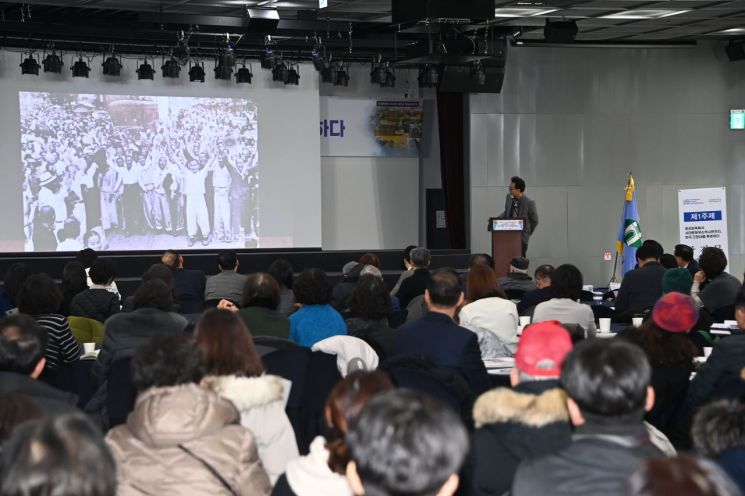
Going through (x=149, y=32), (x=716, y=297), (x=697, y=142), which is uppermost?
(x=149, y=32)

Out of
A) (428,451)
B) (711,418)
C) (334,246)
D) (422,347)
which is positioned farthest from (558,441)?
(334,246)

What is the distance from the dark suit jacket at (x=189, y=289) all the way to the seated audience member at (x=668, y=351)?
512cm

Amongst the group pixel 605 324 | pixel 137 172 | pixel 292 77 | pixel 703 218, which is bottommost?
pixel 605 324

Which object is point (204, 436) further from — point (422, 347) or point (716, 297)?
point (716, 297)

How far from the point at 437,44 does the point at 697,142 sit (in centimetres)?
618

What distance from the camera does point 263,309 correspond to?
5.71m

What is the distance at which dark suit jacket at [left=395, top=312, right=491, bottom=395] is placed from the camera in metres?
4.87

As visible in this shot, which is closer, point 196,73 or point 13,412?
point 13,412

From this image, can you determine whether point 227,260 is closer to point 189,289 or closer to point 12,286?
point 189,289

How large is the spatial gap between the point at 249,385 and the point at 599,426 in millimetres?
1550

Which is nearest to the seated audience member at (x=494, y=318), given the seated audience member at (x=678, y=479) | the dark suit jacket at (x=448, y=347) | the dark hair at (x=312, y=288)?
the dark hair at (x=312, y=288)

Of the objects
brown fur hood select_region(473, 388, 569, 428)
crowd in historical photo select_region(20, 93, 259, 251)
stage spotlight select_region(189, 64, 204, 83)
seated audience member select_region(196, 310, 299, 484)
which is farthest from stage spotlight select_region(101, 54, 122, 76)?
brown fur hood select_region(473, 388, 569, 428)

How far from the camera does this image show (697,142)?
16625mm

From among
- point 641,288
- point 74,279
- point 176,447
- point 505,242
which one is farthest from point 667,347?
point 505,242
